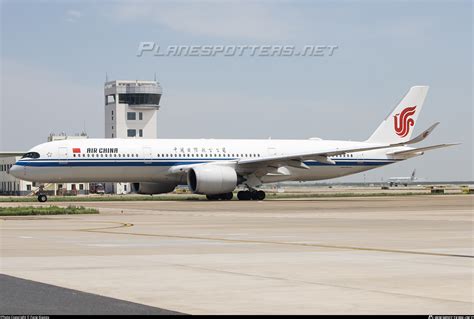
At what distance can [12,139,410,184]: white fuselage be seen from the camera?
56.6m

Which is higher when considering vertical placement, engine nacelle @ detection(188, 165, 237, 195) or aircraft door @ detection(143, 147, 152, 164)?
aircraft door @ detection(143, 147, 152, 164)

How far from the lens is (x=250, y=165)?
196 ft

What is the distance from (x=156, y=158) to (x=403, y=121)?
21500 mm

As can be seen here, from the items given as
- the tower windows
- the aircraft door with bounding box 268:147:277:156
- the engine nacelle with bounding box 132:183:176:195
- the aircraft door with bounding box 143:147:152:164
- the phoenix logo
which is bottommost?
the engine nacelle with bounding box 132:183:176:195

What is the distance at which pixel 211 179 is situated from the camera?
56.4 m

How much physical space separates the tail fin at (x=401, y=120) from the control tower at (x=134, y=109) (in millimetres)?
74228

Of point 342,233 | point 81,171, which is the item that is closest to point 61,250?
point 342,233

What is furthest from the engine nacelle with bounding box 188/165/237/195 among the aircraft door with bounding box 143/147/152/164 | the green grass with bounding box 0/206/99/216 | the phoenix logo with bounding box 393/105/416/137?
the phoenix logo with bounding box 393/105/416/137

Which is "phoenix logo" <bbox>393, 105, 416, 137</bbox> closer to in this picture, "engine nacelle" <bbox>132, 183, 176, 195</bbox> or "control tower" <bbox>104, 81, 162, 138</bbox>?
"engine nacelle" <bbox>132, 183, 176, 195</bbox>

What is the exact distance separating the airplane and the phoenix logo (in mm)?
1861

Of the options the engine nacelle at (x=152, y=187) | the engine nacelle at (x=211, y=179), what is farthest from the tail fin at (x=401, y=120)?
the engine nacelle at (x=152, y=187)

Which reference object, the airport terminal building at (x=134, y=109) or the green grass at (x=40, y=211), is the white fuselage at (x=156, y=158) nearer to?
the green grass at (x=40, y=211)

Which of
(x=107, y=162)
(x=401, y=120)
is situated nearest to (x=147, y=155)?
(x=107, y=162)

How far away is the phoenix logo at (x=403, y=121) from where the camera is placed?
69812 millimetres
